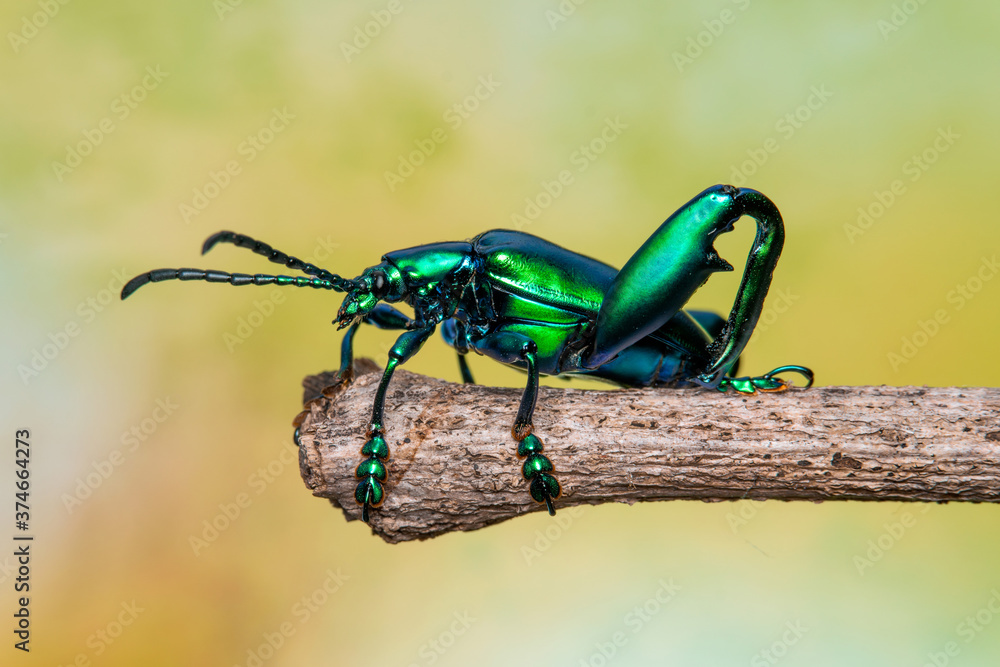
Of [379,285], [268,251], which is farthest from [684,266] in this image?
[268,251]

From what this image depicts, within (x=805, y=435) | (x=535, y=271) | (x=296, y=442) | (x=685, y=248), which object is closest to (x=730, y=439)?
(x=805, y=435)

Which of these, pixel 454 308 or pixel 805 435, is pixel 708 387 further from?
pixel 454 308

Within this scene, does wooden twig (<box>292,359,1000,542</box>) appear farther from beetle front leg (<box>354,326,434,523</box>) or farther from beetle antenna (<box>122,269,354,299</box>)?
beetle antenna (<box>122,269,354,299</box>)

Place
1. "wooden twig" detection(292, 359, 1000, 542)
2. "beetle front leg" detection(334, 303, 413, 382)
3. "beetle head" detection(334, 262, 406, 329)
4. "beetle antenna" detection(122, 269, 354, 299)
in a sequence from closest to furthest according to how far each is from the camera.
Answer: "wooden twig" detection(292, 359, 1000, 542)
"beetle antenna" detection(122, 269, 354, 299)
"beetle head" detection(334, 262, 406, 329)
"beetle front leg" detection(334, 303, 413, 382)

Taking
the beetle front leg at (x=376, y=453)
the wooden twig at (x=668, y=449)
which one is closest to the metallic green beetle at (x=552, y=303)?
the beetle front leg at (x=376, y=453)

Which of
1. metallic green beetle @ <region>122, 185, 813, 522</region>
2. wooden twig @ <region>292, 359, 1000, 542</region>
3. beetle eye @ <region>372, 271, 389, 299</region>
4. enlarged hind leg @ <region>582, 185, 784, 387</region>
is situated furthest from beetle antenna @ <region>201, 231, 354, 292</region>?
enlarged hind leg @ <region>582, 185, 784, 387</region>

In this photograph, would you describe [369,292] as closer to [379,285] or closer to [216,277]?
[379,285]

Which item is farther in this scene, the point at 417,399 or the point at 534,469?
the point at 417,399

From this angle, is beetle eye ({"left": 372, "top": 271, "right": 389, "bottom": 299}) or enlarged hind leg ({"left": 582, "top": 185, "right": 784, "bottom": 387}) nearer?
enlarged hind leg ({"left": 582, "top": 185, "right": 784, "bottom": 387})
